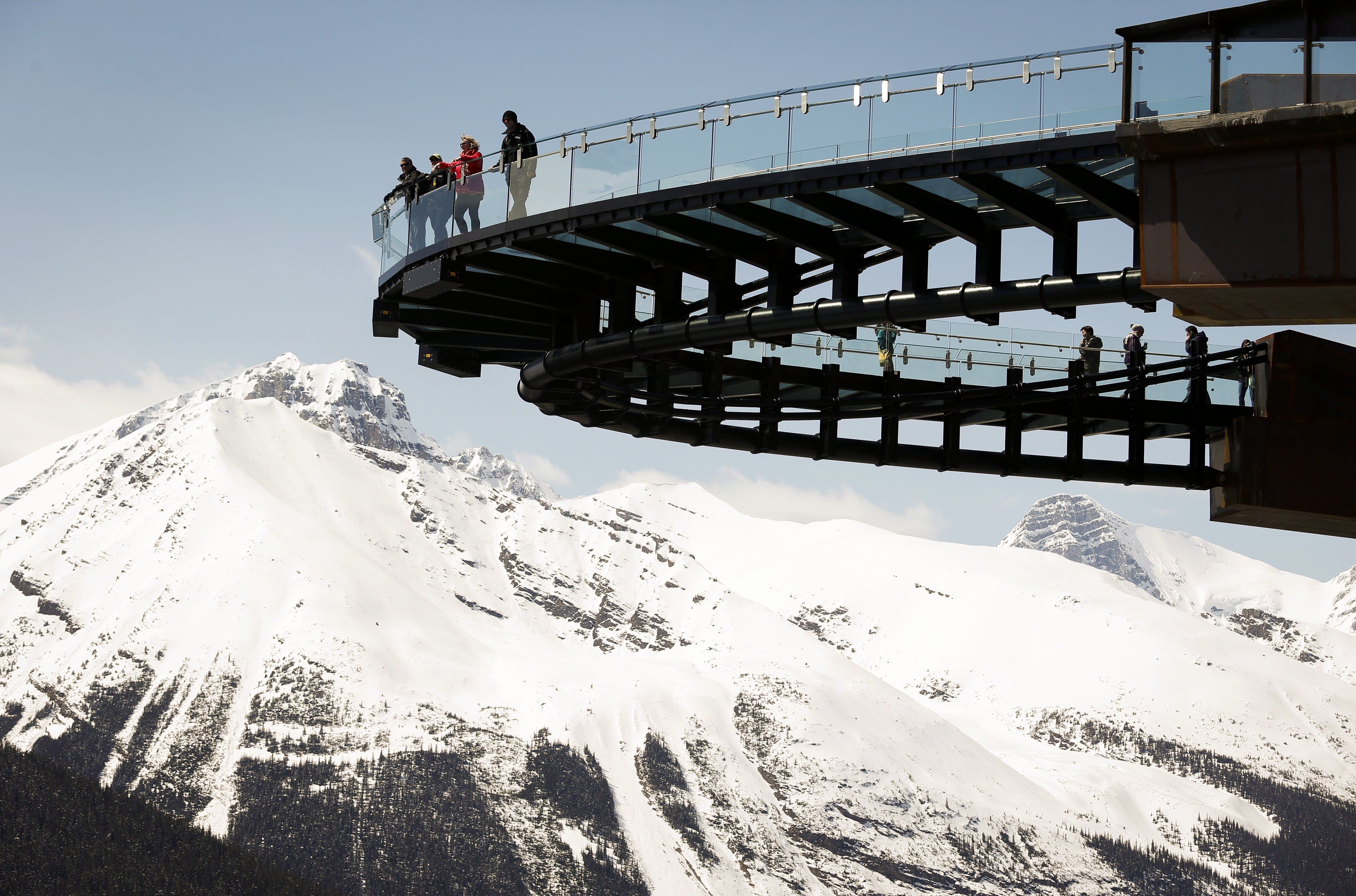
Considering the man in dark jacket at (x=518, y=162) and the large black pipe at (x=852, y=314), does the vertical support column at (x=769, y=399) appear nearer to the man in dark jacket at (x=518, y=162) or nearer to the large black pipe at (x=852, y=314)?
the large black pipe at (x=852, y=314)

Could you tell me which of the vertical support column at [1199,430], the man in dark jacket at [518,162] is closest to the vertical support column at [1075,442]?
the vertical support column at [1199,430]

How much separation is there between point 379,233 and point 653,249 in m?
10.1

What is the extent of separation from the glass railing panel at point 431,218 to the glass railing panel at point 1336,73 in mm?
18577

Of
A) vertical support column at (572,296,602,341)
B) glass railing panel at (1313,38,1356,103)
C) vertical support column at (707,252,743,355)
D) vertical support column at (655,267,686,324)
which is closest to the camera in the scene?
glass railing panel at (1313,38,1356,103)

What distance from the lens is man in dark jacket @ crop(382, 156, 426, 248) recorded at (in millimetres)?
32719

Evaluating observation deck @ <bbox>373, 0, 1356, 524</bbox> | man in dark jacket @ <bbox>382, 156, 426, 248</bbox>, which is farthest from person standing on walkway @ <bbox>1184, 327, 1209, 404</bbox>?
man in dark jacket @ <bbox>382, 156, 426, 248</bbox>

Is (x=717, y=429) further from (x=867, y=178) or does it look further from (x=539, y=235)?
(x=867, y=178)

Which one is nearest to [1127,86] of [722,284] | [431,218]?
[722,284]

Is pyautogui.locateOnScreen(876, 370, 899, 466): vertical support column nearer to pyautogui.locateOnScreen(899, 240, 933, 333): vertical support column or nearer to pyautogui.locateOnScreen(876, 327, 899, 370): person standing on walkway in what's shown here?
pyautogui.locateOnScreen(876, 327, 899, 370): person standing on walkway

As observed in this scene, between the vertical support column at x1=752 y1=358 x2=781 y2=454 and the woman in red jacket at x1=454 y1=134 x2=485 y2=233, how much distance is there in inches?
330

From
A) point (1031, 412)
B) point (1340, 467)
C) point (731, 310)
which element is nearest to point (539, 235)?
point (731, 310)

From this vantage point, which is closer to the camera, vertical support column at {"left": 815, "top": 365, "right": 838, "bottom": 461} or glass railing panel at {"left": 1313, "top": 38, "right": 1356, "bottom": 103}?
glass railing panel at {"left": 1313, "top": 38, "right": 1356, "bottom": 103}

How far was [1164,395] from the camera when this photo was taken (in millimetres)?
32750

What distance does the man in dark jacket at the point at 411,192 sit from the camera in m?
32.7
